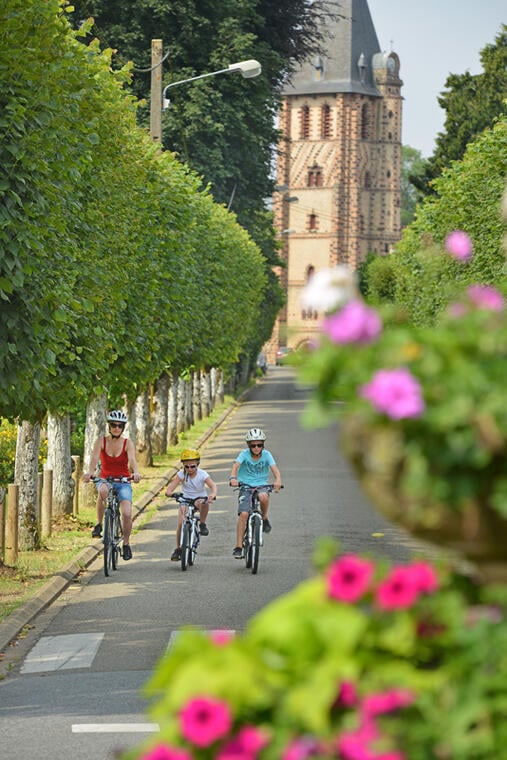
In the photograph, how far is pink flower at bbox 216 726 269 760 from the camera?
3195mm

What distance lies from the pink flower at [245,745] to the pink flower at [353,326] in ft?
2.49

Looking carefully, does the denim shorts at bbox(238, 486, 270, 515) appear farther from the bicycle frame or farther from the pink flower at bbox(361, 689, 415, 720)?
the pink flower at bbox(361, 689, 415, 720)

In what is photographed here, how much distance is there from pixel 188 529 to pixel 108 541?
3.26 feet

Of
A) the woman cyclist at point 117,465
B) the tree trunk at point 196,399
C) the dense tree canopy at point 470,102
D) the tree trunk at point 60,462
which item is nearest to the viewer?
the woman cyclist at point 117,465

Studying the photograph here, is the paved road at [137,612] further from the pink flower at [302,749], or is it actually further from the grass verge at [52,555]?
the pink flower at [302,749]

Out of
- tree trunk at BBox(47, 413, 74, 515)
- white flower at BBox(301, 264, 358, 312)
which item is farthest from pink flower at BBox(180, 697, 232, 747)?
tree trunk at BBox(47, 413, 74, 515)

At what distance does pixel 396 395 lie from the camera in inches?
121

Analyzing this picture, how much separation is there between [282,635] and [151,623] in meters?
13.5

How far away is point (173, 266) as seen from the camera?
32875 mm

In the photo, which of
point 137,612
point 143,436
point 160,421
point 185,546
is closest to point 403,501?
point 137,612

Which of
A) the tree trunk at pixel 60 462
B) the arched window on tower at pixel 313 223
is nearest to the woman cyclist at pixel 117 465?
the tree trunk at pixel 60 462

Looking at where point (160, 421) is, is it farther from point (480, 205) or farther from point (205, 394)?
point (205, 394)

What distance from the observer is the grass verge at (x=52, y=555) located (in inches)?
738

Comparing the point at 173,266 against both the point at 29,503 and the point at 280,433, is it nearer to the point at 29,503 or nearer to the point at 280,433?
the point at 29,503
